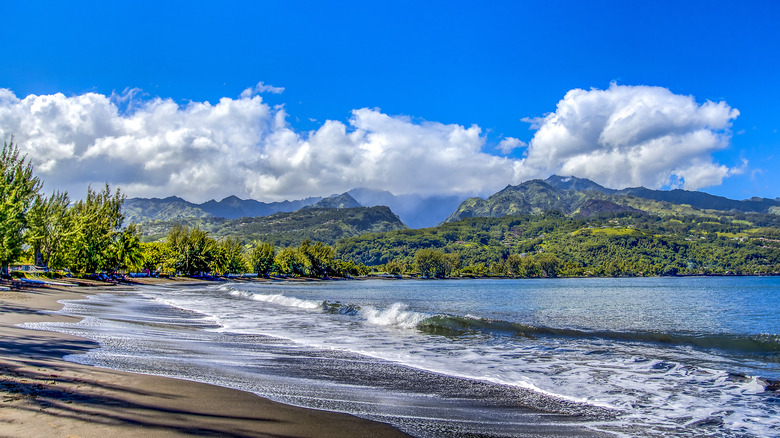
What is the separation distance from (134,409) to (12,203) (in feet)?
160

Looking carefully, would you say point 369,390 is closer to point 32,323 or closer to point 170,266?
point 32,323

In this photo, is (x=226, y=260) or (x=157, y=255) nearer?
(x=157, y=255)

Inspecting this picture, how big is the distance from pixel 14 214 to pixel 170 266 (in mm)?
95334

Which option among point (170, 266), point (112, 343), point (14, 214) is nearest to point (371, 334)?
point (112, 343)

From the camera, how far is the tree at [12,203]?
42.0m

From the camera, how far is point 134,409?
24.0 feet

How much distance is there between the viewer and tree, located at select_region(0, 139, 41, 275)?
41963mm

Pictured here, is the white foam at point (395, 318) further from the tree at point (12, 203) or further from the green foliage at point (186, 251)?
the green foliage at point (186, 251)

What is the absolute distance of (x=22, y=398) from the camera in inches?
282

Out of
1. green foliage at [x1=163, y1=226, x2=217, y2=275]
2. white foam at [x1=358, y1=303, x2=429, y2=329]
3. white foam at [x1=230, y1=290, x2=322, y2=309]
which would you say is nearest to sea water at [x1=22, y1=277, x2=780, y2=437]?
white foam at [x1=358, y1=303, x2=429, y2=329]

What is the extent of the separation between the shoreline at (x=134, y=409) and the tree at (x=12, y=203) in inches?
1645

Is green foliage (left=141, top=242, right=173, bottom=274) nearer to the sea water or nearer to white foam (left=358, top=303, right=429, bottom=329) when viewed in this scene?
white foam (left=358, top=303, right=429, bottom=329)

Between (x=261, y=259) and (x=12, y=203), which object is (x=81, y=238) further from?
(x=261, y=259)

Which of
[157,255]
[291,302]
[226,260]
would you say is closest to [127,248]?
[157,255]
